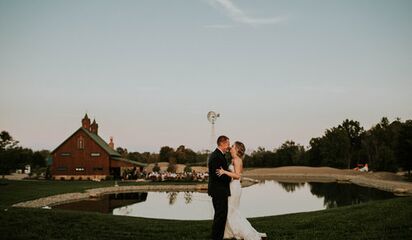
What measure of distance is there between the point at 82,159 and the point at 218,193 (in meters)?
46.6

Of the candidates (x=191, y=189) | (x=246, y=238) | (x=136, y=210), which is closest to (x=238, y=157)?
(x=246, y=238)

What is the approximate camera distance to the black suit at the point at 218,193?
802 centimetres

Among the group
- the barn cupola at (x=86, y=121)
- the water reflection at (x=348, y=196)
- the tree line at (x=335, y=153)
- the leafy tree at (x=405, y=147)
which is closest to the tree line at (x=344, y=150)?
the tree line at (x=335, y=153)

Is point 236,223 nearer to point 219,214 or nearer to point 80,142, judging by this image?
point 219,214

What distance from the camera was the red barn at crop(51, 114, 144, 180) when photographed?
168 feet

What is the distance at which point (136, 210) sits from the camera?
22969 millimetres

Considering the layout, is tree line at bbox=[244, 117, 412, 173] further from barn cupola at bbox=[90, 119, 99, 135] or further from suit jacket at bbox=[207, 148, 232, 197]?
suit jacket at bbox=[207, 148, 232, 197]

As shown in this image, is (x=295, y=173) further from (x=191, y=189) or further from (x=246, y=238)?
(x=246, y=238)

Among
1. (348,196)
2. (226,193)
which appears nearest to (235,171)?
(226,193)

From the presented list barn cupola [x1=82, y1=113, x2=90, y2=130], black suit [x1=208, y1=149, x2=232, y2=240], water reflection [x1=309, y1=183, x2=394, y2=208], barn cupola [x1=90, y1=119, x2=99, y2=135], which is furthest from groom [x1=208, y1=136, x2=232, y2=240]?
barn cupola [x1=90, y1=119, x2=99, y2=135]

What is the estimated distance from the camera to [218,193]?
26.3 feet

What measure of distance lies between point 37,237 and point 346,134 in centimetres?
8009

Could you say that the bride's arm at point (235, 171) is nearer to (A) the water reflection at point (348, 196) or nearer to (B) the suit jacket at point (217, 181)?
(B) the suit jacket at point (217, 181)

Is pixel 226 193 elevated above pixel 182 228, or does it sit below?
above
